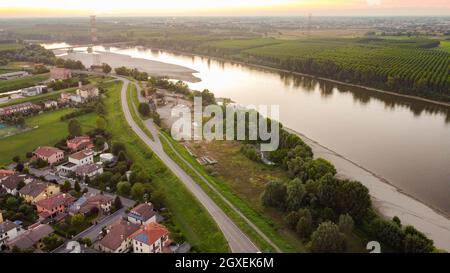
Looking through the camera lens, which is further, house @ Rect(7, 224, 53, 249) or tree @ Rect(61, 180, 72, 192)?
tree @ Rect(61, 180, 72, 192)

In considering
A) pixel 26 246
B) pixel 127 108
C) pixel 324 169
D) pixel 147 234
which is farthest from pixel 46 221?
pixel 127 108

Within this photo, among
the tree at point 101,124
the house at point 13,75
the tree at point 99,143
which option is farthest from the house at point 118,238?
the house at point 13,75

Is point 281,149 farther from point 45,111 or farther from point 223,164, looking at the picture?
point 45,111

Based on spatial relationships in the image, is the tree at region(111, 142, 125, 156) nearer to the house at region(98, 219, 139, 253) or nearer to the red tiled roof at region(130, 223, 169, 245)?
the house at region(98, 219, 139, 253)

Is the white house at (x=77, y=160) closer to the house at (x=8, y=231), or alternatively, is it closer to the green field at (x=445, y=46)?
the house at (x=8, y=231)

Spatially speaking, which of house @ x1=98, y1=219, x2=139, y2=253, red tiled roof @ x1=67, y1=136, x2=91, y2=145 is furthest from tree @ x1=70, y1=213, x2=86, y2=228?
red tiled roof @ x1=67, y1=136, x2=91, y2=145

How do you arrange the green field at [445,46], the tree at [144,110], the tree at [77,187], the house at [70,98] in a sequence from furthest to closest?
1. the green field at [445,46]
2. the house at [70,98]
3. the tree at [144,110]
4. the tree at [77,187]
